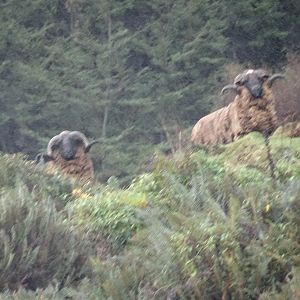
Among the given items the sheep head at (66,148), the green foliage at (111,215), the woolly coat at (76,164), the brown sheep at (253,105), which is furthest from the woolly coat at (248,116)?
the green foliage at (111,215)

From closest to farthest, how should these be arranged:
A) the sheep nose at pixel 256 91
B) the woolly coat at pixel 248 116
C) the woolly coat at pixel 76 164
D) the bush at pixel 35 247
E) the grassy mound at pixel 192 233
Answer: the grassy mound at pixel 192 233 < the bush at pixel 35 247 < the woolly coat at pixel 248 116 < the sheep nose at pixel 256 91 < the woolly coat at pixel 76 164

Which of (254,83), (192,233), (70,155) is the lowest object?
(192,233)

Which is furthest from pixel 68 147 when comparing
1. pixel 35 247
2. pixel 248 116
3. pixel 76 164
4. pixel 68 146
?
pixel 35 247

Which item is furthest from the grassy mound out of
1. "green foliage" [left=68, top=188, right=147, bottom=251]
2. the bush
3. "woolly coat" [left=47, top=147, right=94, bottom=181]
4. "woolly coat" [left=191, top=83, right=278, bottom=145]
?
"woolly coat" [left=47, top=147, right=94, bottom=181]

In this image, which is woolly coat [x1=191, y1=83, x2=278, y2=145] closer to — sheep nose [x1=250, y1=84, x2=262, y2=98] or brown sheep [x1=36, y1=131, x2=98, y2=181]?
sheep nose [x1=250, y1=84, x2=262, y2=98]

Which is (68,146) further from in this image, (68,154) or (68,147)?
(68,154)

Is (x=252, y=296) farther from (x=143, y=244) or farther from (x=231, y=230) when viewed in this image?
(x=143, y=244)

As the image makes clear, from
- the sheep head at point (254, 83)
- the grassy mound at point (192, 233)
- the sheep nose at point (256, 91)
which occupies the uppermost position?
the sheep head at point (254, 83)

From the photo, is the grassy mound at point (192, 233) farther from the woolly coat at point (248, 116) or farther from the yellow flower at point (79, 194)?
the woolly coat at point (248, 116)

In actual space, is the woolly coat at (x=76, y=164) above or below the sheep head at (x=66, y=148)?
below

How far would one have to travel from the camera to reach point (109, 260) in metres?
11.0

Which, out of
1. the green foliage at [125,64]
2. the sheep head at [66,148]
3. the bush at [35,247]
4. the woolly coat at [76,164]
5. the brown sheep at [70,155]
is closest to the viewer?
the bush at [35,247]

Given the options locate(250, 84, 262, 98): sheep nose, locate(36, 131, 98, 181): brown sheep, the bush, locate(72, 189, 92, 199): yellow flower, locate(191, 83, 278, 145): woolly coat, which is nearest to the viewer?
the bush

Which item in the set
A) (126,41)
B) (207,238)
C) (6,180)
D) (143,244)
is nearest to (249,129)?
(6,180)
